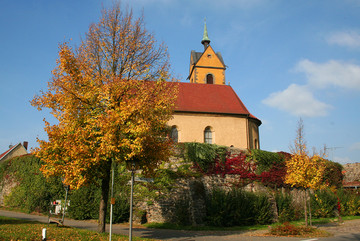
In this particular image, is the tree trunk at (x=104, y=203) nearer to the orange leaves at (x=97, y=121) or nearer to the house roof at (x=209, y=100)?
the orange leaves at (x=97, y=121)

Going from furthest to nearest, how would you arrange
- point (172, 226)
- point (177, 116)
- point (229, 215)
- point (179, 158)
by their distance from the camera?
point (177, 116) → point (179, 158) → point (229, 215) → point (172, 226)

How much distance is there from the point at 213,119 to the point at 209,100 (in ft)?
8.11

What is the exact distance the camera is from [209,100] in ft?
94.9

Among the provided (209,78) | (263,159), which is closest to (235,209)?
(263,159)

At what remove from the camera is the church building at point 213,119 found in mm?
26656

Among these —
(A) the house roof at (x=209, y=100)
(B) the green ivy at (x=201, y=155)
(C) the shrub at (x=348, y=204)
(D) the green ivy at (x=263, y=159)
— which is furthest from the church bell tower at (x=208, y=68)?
(C) the shrub at (x=348, y=204)

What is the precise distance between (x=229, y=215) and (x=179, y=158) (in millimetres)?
5076

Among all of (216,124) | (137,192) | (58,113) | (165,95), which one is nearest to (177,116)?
(216,124)

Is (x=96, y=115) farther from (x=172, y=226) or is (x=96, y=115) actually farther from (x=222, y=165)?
(x=222, y=165)

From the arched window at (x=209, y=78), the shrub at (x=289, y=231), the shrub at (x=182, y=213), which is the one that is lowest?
the shrub at (x=289, y=231)

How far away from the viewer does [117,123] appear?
10188 mm

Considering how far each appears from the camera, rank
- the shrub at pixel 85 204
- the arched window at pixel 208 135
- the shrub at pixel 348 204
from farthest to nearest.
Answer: the arched window at pixel 208 135, the shrub at pixel 348 204, the shrub at pixel 85 204

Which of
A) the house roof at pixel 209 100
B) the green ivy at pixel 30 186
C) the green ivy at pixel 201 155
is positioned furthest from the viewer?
the house roof at pixel 209 100

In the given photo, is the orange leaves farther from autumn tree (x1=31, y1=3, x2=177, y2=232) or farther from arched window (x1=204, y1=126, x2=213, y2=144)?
arched window (x1=204, y1=126, x2=213, y2=144)
